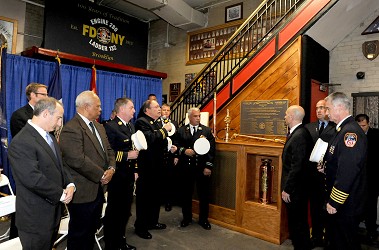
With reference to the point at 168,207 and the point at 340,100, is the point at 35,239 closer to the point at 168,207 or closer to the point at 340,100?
the point at 340,100

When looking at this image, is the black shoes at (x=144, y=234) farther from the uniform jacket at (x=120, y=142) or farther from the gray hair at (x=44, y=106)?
the gray hair at (x=44, y=106)

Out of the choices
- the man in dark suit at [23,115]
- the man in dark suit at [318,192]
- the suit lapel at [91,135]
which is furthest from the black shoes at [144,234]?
the man in dark suit at [318,192]

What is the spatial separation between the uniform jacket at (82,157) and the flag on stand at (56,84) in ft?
11.3

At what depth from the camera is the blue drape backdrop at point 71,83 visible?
554cm

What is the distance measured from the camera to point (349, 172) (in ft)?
7.50

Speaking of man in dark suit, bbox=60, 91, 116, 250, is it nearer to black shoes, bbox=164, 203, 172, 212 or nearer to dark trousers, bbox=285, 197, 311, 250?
dark trousers, bbox=285, 197, 311, 250

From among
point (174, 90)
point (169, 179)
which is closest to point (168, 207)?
point (169, 179)

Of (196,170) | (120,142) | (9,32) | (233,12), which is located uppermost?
(233,12)

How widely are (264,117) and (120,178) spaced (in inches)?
102

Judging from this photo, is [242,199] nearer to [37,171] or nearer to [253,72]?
[253,72]

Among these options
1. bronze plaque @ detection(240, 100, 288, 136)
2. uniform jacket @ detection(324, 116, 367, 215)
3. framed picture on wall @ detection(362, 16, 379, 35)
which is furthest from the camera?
framed picture on wall @ detection(362, 16, 379, 35)

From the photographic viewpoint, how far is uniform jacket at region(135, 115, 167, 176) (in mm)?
3522

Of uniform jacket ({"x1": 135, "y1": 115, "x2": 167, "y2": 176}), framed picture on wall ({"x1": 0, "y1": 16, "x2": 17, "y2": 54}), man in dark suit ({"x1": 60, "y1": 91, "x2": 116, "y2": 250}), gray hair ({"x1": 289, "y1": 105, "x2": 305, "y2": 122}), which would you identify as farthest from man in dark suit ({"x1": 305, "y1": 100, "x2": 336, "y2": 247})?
framed picture on wall ({"x1": 0, "y1": 16, "x2": 17, "y2": 54})

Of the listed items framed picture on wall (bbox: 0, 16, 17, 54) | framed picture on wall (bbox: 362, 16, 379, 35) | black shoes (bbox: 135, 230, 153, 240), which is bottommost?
black shoes (bbox: 135, 230, 153, 240)
